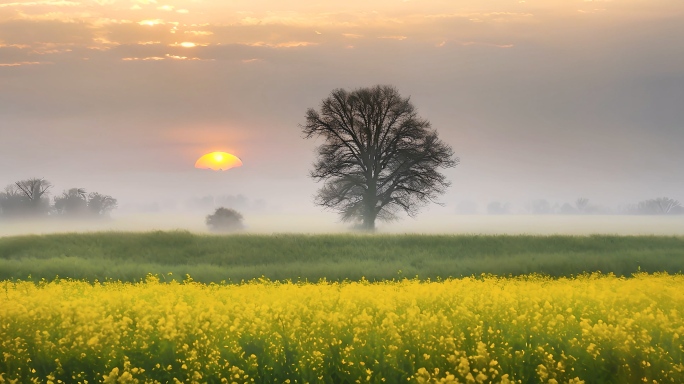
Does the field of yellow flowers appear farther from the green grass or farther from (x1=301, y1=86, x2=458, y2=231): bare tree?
(x1=301, y1=86, x2=458, y2=231): bare tree

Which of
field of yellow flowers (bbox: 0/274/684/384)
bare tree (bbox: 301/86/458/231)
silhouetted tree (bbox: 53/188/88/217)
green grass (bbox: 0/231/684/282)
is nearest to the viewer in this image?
field of yellow flowers (bbox: 0/274/684/384)

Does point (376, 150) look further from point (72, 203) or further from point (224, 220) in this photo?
point (72, 203)

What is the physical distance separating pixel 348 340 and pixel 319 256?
19275mm

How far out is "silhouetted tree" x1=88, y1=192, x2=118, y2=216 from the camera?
71062mm

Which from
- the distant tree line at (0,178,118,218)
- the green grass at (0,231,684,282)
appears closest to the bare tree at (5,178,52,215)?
the distant tree line at (0,178,118,218)

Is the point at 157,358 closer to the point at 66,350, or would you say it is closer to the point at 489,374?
the point at 66,350

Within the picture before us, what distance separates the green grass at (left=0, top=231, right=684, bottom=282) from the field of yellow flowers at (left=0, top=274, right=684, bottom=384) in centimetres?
1145

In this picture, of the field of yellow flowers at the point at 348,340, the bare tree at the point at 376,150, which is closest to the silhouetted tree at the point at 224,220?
the bare tree at the point at 376,150

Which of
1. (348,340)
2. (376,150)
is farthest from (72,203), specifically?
(348,340)

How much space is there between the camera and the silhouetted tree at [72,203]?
69.2m

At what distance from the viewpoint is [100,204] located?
71.9 meters

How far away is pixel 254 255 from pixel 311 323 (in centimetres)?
1896

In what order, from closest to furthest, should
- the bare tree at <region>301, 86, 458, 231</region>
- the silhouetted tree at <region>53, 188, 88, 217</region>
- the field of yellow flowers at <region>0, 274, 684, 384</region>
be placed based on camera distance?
1. the field of yellow flowers at <region>0, 274, 684, 384</region>
2. the bare tree at <region>301, 86, 458, 231</region>
3. the silhouetted tree at <region>53, 188, 88, 217</region>

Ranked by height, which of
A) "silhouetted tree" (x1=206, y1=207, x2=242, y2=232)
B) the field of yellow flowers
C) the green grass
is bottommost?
the field of yellow flowers
